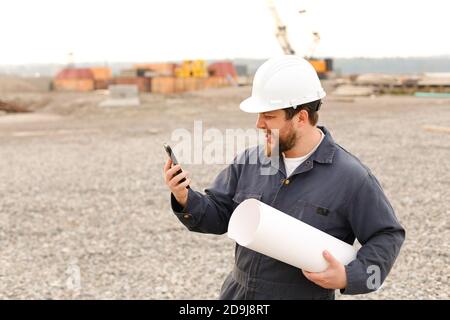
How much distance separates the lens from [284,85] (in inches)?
93.5

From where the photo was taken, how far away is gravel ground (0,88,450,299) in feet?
19.6

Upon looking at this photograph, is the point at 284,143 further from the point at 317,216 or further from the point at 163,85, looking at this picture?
the point at 163,85

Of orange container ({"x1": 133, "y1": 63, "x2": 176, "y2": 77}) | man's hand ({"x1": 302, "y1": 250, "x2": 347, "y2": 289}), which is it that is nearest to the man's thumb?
man's hand ({"x1": 302, "y1": 250, "x2": 347, "y2": 289})

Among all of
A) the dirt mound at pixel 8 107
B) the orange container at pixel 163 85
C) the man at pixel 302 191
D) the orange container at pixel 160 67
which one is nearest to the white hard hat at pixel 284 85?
the man at pixel 302 191

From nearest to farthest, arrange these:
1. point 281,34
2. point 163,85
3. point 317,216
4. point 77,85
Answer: point 317,216 → point 163,85 → point 77,85 → point 281,34

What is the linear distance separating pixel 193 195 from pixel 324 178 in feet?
1.96

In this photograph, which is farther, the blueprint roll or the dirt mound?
the dirt mound

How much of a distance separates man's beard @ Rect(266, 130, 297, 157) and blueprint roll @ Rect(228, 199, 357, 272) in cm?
30

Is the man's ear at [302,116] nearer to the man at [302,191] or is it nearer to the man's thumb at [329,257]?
the man at [302,191]

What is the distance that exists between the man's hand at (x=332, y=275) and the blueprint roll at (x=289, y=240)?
3 cm

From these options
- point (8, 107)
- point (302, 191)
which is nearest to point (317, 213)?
point (302, 191)

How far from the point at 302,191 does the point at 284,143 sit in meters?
0.22

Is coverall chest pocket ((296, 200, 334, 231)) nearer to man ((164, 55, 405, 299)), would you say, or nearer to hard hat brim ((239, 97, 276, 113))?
man ((164, 55, 405, 299))

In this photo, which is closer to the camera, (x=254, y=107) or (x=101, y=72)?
(x=254, y=107)
